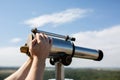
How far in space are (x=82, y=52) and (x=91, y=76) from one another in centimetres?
4689

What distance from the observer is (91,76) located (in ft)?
160

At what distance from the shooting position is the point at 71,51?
234cm

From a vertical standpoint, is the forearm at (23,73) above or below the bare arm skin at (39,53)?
below

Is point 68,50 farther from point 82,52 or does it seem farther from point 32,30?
point 32,30

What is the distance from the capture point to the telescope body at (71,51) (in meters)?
2.19

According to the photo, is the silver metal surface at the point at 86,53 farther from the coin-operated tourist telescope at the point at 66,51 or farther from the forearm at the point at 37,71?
the forearm at the point at 37,71

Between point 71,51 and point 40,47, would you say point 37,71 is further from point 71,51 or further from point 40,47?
point 71,51

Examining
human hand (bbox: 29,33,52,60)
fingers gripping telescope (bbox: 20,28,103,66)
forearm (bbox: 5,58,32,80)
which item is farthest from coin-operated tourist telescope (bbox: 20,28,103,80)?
human hand (bbox: 29,33,52,60)

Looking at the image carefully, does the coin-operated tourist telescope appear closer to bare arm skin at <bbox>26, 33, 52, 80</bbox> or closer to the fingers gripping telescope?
the fingers gripping telescope

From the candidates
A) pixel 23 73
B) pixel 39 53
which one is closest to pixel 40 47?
pixel 39 53

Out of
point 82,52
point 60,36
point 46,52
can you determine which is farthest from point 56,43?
point 46,52

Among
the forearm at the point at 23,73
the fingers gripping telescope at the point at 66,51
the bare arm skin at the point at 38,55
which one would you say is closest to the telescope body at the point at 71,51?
the fingers gripping telescope at the point at 66,51

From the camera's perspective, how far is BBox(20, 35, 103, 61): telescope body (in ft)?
7.19

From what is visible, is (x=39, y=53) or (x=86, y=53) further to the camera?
(x=86, y=53)
